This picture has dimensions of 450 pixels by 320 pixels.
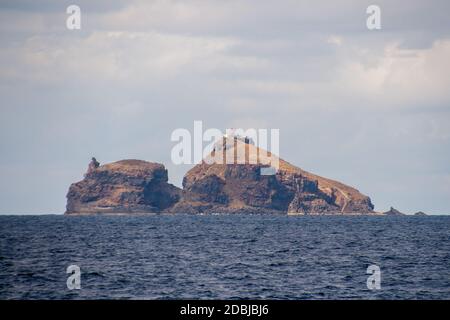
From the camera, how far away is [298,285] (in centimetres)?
6234

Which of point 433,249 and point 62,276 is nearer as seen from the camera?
point 62,276

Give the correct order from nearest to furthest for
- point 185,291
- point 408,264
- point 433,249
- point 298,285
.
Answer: point 185,291 < point 298,285 < point 408,264 < point 433,249

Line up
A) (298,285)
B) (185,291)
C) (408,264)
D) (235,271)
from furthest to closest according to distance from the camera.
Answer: (408,264), (235,271), (298,285), (185,291)

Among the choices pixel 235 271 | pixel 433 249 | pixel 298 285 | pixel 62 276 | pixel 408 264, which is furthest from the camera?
pixel 433 249

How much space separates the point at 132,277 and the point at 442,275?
2833 centimetres

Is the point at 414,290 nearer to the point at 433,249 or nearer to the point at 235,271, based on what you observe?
the point at 235,271
